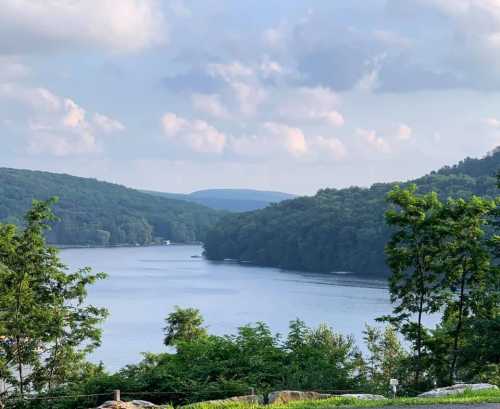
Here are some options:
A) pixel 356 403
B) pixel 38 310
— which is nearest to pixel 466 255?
pixel 356 403

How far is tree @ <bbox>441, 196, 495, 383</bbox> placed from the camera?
26.2 metres

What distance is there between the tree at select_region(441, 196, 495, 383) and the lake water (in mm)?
32211

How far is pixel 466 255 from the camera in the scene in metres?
26.5

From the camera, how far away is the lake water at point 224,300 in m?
71.3

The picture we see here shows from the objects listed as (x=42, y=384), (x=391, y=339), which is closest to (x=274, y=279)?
(x=391, y=339)

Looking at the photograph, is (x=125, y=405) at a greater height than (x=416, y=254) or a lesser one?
lesser

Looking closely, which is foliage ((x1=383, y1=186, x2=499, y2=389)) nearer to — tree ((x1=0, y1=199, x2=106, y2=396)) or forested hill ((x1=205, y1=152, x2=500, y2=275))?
tree ((x1=0, y1=199, x2=106, y2=396))

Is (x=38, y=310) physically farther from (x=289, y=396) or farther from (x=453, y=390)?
(x=453, y=390)

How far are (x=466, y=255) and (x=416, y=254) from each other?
5.22ft

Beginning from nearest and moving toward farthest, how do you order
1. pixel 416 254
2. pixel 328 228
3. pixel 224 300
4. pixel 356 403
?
pixel 356 403 → pixel 416 254 → pixel 224 300 → pixel 328 228

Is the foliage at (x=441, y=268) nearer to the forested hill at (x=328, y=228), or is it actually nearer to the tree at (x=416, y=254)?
the tree at (x=416, y=254)

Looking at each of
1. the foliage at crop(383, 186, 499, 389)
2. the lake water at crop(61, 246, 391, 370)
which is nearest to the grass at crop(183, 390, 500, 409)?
the foliage at crop(383, 186, 499, 389)

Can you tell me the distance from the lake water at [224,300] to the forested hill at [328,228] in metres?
8.14

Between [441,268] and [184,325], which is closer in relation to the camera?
[441,268]
